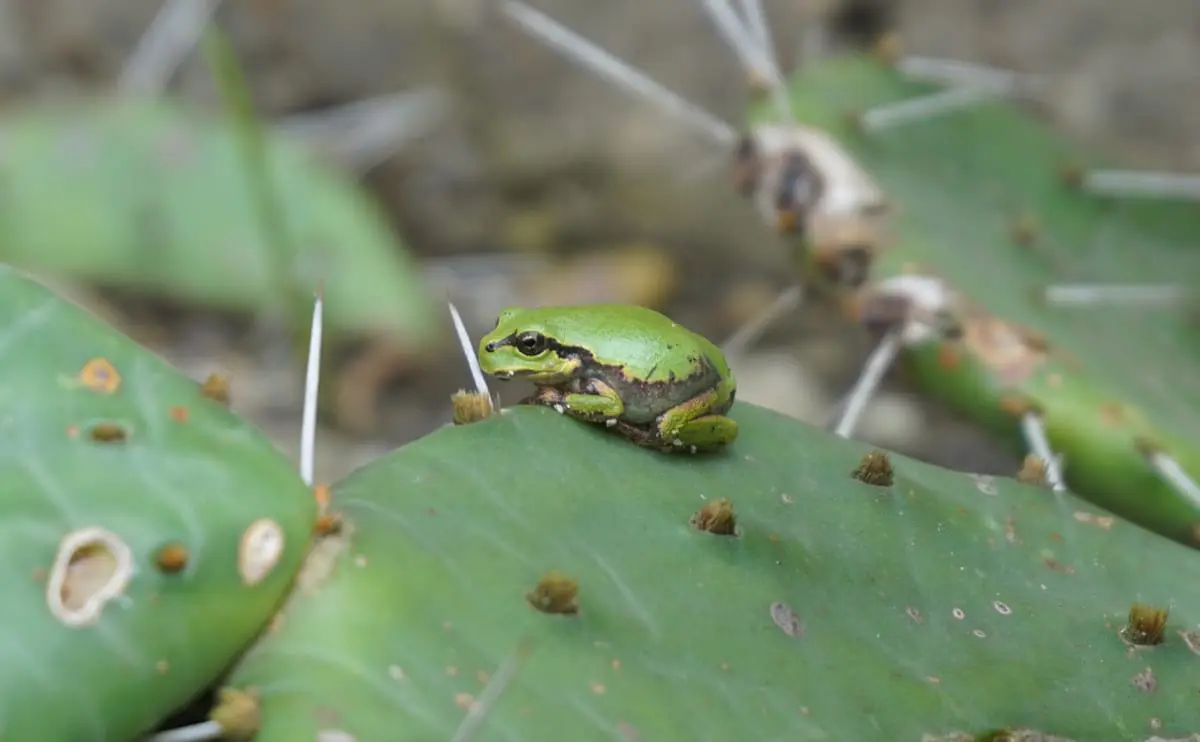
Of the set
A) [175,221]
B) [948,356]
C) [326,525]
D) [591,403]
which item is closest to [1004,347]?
[948,356]

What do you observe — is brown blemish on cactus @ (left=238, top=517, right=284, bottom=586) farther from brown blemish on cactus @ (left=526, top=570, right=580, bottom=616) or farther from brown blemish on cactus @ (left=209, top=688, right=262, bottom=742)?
brown blemish on cactus @ (left=526, top=570, right=580, bottom=616)

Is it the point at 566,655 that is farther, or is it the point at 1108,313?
the point at 1108,313

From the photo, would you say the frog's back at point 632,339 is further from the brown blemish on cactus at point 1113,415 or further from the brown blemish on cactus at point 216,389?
the brown blemish on cactus at point 1113,415

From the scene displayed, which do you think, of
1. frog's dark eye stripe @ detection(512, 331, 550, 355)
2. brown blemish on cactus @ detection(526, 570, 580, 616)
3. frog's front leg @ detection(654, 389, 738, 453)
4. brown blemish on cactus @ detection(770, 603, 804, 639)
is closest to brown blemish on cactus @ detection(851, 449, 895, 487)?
frog's front leg @ detection(654, 389, 738, 453)

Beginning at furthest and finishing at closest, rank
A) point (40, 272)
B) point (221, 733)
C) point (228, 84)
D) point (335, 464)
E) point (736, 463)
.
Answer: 1. point (335, 464)
2. point (40, 272)
3. point (228, 84)
4. point (736, 463)
5. point (221, 733)

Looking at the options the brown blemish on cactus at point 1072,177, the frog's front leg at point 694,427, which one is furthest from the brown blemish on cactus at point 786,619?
the brown blemish on cactus at point 1072,177

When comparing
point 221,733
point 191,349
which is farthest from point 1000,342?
point 191,349

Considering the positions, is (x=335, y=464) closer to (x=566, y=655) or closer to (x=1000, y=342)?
(x=1000, y=342)

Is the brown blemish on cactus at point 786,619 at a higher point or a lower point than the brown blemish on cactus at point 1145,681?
higher
